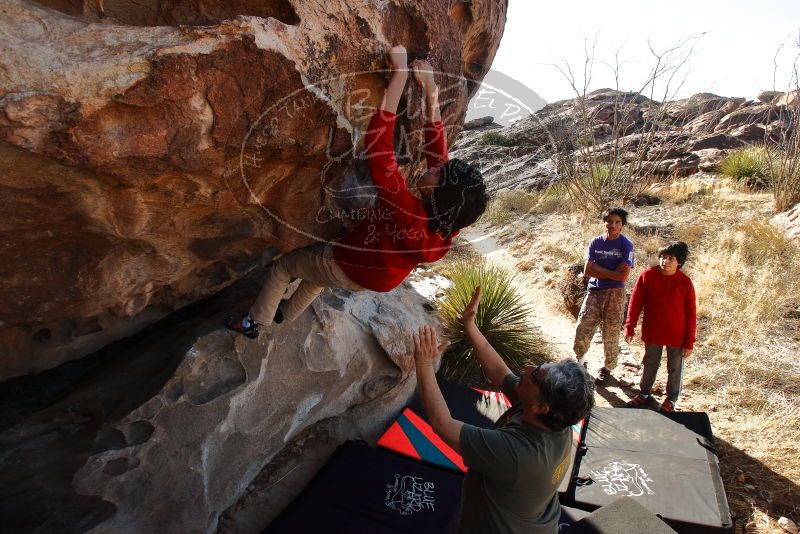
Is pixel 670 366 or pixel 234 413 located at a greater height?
pixel 234 413

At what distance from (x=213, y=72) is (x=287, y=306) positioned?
64.3 inches

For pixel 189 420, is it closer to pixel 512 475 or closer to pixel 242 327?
pixel 242 327

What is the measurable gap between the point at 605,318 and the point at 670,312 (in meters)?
0.66

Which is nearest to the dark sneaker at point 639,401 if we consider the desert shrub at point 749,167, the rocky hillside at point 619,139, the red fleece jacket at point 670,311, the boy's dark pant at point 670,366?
the boy's dark pant at point 670,366

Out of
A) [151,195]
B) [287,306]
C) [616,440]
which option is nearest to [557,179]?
[616,440]

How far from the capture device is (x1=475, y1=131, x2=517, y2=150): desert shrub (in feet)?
51.8

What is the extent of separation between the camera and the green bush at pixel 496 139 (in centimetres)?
1577

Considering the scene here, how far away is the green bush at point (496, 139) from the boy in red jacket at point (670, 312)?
11.6 metres

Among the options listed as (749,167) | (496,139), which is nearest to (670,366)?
(749,167)

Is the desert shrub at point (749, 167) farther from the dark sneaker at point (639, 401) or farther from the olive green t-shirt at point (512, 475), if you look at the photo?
the olive green t-shirt at point (512, 475)

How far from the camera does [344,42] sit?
7.43 feet

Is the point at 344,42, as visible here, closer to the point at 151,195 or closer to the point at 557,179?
the point at 151,195

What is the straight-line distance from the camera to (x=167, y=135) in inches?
76.7

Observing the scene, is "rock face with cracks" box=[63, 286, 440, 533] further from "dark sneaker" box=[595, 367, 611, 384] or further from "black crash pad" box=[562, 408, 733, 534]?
"dark sneaker" box=[595, 367, 611, 384]
